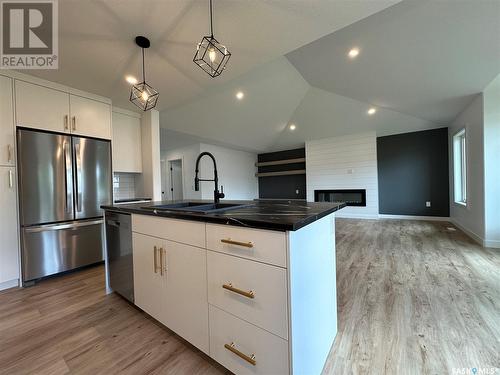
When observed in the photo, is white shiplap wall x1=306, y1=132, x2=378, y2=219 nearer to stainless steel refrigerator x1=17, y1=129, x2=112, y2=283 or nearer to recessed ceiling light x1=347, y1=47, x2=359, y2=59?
recessed ceiling light x1=347, y1=47, x2=359, y2=59

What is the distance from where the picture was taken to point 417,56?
2859mm

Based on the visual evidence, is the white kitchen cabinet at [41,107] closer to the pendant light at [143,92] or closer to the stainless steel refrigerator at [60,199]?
the stainless steel refrigerator at [60,199]

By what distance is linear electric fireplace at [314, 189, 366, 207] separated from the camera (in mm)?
6245

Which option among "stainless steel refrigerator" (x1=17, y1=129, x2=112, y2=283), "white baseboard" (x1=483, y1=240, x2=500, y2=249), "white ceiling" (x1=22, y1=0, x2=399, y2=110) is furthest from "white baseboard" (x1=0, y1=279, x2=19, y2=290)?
"white baseboard" (x1=483, y1=240, x2=500, y2=249)

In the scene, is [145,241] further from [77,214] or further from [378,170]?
[378,170]

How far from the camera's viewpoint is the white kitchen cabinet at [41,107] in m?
2.35

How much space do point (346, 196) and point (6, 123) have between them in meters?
7.07

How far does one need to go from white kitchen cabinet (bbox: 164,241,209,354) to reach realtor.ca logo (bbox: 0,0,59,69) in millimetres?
2243

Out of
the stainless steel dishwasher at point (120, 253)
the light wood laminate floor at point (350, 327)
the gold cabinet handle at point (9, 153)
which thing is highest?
the gold cabinet handle at point (9, 153)

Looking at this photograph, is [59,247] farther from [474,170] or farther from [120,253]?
[474,170]

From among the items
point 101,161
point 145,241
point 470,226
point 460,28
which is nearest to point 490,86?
point 460,28

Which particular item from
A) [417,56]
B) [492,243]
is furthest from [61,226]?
[492,243]

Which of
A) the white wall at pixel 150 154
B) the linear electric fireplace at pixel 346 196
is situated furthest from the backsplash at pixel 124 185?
the linear electric fireplace at pixel 346 196

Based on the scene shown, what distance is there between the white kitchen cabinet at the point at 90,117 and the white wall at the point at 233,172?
3351 millimetres
